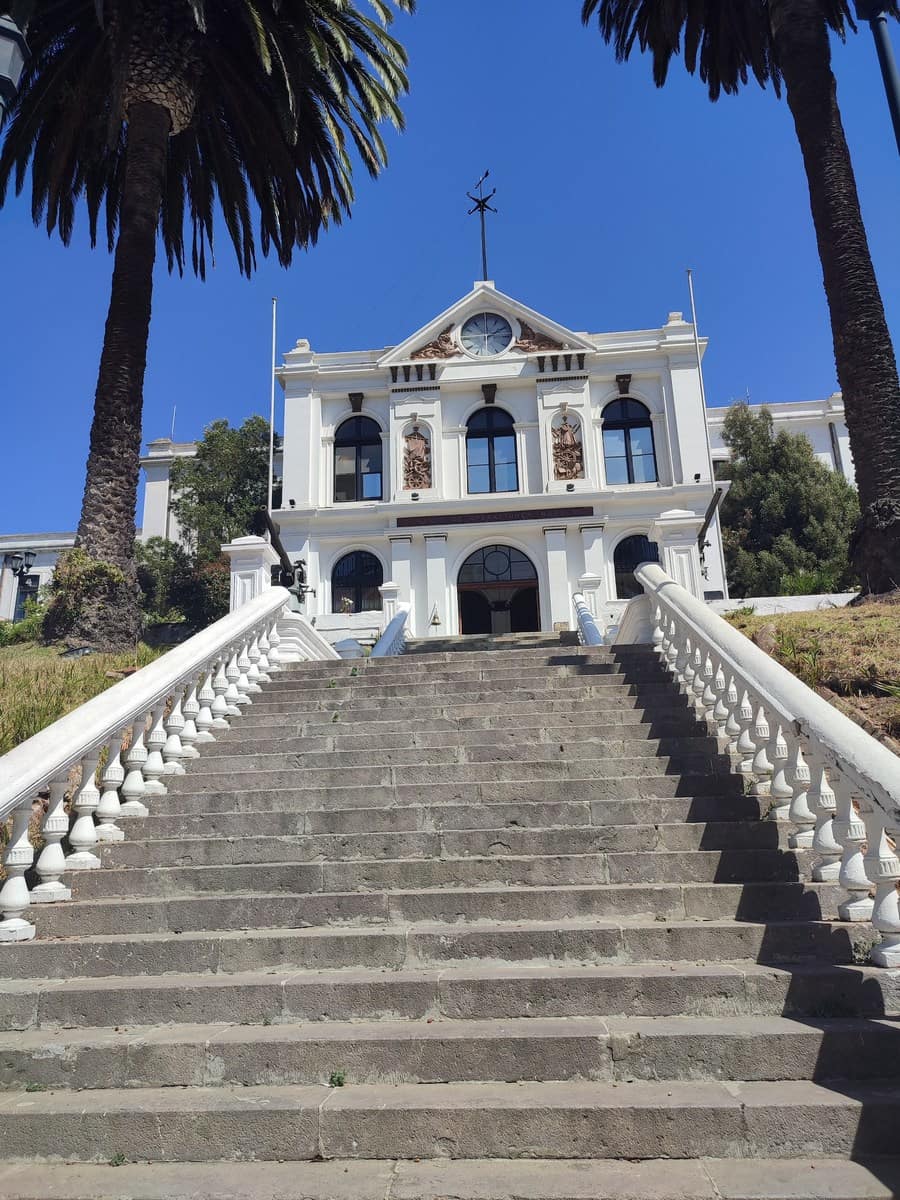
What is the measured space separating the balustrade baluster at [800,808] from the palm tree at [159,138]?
9.70m

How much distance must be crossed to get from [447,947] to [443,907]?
392 millimetres

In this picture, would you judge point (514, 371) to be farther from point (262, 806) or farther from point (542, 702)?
point (262, 806)

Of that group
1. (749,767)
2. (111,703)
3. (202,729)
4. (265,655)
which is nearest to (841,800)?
(749,767)

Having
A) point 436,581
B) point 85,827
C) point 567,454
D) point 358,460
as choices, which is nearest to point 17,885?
point 85,827

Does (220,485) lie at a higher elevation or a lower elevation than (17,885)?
higher

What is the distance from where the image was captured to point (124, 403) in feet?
42.0

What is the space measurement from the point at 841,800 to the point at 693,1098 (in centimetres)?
168

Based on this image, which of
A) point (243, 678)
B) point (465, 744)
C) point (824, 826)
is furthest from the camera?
point (243, 678)

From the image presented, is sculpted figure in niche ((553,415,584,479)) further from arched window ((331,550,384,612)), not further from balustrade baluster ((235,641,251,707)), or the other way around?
balustrade baluster ((235,641,251,707))

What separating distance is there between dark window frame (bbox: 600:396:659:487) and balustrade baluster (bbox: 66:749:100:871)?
74.1 ft

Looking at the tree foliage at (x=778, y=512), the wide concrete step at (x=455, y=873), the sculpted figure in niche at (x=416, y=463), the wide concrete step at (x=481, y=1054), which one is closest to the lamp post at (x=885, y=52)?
the wide concrete step at (x=455, y=873)

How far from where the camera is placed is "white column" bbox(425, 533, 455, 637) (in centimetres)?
2459

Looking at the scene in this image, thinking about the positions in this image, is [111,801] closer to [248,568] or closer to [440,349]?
[248,568]

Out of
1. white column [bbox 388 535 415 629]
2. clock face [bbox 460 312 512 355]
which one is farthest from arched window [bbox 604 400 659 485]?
white column [bbox 388 535 415 629]
